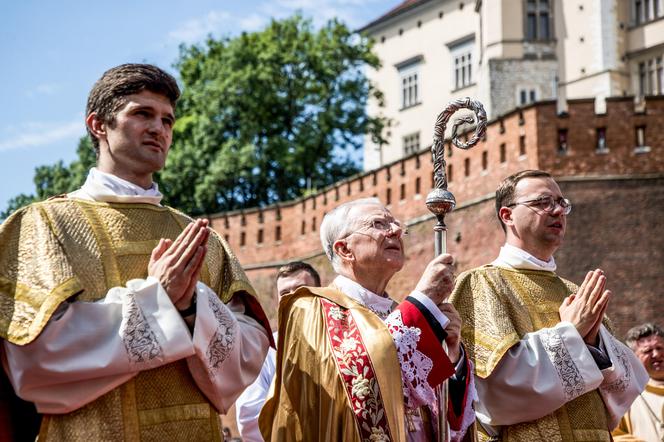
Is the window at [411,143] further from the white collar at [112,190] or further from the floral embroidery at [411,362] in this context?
the white collar at [112,190]

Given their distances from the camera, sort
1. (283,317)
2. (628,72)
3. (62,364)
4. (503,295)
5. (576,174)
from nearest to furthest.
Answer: (62,364), (283,317), (503,295), (576,174), (628,72)

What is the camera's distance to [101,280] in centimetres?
459

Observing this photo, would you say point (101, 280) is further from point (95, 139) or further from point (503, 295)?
point (503, 295)

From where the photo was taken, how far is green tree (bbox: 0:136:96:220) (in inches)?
1557

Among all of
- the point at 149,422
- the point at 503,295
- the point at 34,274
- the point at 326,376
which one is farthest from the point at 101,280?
the point at 503,295

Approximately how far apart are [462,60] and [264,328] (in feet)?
144

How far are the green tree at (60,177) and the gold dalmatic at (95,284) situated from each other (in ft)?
113

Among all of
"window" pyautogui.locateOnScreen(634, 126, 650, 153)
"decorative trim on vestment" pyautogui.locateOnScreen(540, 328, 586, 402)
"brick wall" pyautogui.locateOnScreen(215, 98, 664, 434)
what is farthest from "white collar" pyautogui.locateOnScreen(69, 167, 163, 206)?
"window" pyautogui.locateOnScreen(634, 126, 650, 153)

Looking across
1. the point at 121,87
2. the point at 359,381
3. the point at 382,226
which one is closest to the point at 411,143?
the point at 382,226

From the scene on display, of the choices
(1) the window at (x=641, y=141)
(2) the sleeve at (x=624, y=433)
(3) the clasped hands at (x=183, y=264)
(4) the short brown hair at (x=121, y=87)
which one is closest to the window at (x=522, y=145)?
(1) the window at (x=641, y=141)

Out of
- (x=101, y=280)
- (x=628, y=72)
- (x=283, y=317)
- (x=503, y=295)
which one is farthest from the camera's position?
(x=628, y=72)

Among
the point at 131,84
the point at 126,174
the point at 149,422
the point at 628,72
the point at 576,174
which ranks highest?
the point at 628,72

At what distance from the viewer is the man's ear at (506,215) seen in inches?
257

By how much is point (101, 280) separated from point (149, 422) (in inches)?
22.7
